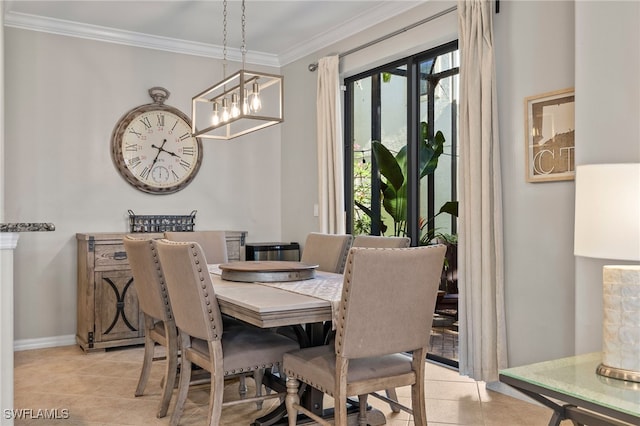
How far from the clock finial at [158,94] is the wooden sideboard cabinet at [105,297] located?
1337mm

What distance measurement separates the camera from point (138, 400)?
3.36 m

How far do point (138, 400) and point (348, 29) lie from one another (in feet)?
10.9

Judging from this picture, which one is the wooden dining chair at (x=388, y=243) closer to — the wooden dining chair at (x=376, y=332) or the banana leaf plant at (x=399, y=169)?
the wooden dining chair at (x=376, y=332)

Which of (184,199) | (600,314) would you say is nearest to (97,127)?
(184,199)

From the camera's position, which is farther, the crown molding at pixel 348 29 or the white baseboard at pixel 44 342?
the white baseboard at pixel 44 342

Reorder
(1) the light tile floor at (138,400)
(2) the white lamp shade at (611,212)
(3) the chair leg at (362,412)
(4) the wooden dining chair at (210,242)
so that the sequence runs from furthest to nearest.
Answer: (4) the wooden dining chair at (210,242) < (1) the light tile floor at (138,400) < (3) the chair leg at (362,412) < (2) the white lamp shade at (611,212)

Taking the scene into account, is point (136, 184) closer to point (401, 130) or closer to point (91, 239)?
point (91, 239)

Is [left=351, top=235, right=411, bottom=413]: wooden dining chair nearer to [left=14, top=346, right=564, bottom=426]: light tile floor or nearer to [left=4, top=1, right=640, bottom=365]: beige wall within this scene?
[left=14, top=346, right=564, bottom=426]: light tile floor

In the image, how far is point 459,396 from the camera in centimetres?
346

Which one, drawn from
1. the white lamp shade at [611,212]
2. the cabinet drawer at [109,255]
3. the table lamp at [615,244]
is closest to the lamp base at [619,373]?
the table lamp at [615,244]

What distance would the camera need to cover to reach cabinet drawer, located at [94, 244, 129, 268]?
4.56m

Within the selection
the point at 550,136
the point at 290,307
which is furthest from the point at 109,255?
the point at 550,136

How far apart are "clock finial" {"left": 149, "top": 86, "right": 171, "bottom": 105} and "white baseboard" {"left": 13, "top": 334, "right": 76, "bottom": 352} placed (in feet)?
7.25

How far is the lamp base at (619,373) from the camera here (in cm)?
190
